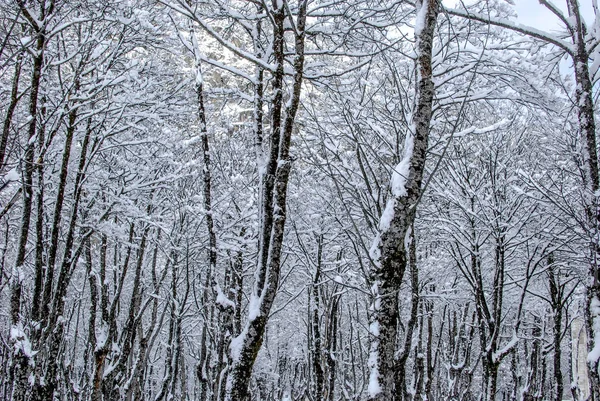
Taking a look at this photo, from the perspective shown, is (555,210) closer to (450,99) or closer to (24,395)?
(450,99)

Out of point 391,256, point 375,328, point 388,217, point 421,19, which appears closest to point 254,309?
point 375,328

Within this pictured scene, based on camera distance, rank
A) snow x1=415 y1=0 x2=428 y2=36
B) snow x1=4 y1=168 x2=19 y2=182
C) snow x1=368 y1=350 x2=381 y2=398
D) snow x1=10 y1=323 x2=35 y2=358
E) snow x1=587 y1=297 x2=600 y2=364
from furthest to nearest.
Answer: snow x1=10 y1=323 x2=35 y2=358
snow x1=587 y1=297 x2=600 y2=364
snow x1=4 y1=168 x2=19 y2=182
snow x1=415 y1=0 x2=428 y2=36
snow x1=368 y1=350 x2=381 y2=398

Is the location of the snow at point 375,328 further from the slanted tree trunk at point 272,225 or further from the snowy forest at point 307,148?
the slanted tree trunk at point 272,225

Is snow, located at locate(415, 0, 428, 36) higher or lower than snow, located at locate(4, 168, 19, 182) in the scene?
higher

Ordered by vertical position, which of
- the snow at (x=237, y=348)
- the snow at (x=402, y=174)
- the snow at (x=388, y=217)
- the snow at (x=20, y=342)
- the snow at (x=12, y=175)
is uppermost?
the snow at (x=12, y=175)

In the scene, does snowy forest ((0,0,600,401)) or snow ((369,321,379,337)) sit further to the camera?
snowy forest ((0,0,600,401))

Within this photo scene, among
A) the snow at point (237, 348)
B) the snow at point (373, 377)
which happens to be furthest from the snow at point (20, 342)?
the snow at point (373, 377)

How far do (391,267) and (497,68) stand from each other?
442 centimetres

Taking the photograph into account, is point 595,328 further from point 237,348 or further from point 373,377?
point 237,348

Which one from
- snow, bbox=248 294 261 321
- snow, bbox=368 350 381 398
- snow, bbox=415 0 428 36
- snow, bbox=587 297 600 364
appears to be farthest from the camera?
snow, bbox=587 297 600 364

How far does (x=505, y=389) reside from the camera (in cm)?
3183

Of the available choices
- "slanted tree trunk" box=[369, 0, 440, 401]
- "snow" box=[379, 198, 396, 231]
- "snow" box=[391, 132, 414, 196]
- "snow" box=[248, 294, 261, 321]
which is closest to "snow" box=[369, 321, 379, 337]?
"slanted tree trunk" box=[369, 0, 440, 401]

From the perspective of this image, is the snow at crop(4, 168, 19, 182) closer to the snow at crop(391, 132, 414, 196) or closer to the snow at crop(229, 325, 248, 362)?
the snow at crop(229, 325, 248, 362)

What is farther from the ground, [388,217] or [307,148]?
[307,148]
